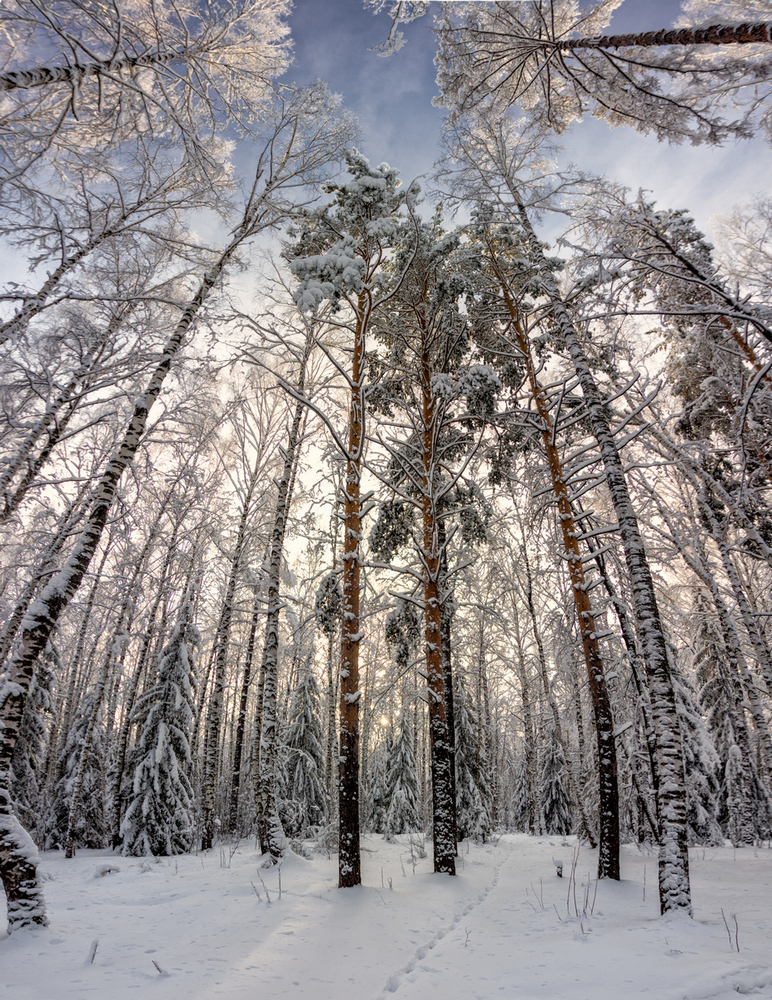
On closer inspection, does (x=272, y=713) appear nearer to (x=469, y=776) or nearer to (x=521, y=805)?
(x=469, y=776)

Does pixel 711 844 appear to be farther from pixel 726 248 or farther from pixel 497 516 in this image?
pixel 726 248

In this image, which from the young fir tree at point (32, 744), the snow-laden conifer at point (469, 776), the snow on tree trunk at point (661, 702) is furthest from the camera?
the snow-laden conifer at point (469, 776)

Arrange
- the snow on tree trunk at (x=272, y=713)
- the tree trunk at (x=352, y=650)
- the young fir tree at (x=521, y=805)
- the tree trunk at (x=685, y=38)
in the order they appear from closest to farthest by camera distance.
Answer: the tree trunk at (x=685, y=38) < the tree trunk at (x=352, y=650) < the snow on tree trunk at (x=272, y=713) < the young fir tree at (x=521, y=805)

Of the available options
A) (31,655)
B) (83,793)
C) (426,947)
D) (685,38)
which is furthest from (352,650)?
(83,793)

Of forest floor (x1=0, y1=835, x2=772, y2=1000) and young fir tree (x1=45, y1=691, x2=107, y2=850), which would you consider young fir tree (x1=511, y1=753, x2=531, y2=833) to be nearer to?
forest floor (x1=0, y1=835, x2=772, y2=1000)

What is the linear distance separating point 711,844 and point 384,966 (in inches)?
560

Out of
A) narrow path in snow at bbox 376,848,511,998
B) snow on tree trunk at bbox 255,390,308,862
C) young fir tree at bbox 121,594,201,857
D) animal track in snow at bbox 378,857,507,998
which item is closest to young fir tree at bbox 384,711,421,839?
young fir tree at bbox 121,594,201,857

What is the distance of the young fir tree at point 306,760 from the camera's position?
15468mm

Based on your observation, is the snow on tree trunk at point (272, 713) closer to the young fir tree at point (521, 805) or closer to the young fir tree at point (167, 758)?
the young fir tree at point (167, 758)

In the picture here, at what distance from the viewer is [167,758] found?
474 inches

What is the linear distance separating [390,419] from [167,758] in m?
11.0

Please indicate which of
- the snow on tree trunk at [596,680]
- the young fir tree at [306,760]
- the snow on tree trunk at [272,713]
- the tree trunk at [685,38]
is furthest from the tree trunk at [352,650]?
the young fir tree at [306,760]

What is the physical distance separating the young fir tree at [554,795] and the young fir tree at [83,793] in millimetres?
18280

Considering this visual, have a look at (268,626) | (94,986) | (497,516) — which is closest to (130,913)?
(94,986)
